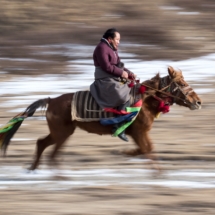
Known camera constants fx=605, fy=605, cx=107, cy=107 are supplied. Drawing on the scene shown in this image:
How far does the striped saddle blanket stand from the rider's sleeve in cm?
41

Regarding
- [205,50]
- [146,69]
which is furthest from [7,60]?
[205,50]

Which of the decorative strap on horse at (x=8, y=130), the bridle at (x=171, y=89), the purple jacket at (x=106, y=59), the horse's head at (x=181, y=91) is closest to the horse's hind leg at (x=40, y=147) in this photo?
the decorative strap on horse at (x=8, y=130)

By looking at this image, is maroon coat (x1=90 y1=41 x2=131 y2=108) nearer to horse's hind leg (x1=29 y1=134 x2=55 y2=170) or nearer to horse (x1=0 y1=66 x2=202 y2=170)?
horse (x1=0 y1=66 x2=202 y2=170)

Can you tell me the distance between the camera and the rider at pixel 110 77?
321 inches

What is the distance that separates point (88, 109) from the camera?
27.3 feet

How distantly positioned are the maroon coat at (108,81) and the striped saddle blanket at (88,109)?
88 mm

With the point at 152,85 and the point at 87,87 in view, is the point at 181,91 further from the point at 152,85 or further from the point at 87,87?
the point at 87,87

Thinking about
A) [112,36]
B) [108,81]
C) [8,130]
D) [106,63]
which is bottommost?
[8,130]

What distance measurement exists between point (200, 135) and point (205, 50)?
10.1 metres

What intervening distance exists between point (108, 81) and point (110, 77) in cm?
7

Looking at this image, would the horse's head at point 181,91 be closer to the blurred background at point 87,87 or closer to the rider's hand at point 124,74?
the rider's hand at point 124,74

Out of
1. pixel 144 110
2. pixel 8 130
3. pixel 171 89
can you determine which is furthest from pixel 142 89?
pixel 8 130

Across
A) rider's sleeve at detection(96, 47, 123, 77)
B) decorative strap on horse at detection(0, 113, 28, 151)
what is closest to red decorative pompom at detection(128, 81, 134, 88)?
rider's sleeve at detection(96, 47, 123, 77)

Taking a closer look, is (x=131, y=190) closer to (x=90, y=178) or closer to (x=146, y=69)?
(x=90, y=178)
